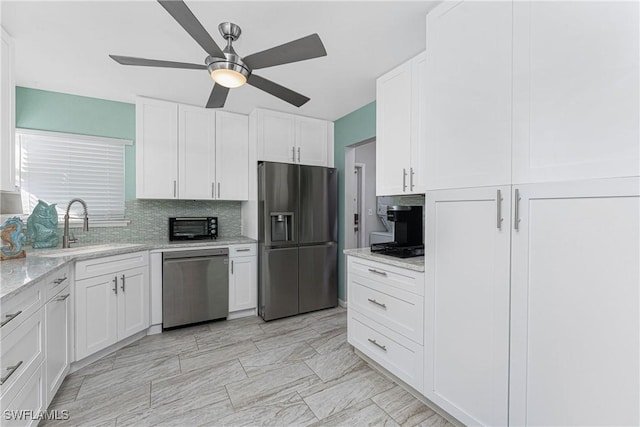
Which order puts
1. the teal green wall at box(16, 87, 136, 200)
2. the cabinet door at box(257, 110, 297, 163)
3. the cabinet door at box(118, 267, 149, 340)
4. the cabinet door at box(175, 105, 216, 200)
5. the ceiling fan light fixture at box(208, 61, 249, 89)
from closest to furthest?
the ceiling fan light fixture at box(208, 61, 249, 89) < the cabinet door at box(118, 267, 149, 340) < the teal green wall at box(16, 87, 136, 200) < the cabinet door at box(175, 105, 216, 200) < the cabinet door at box(257, 110, 297, 163)

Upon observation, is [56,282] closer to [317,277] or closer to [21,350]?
[21,350]

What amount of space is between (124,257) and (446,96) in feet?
9.61

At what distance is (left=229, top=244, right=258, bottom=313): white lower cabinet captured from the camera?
322 centimetres

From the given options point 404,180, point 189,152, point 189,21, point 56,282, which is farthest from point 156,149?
point 404,180

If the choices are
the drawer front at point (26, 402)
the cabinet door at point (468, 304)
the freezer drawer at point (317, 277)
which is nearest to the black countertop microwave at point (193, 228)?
the freezer drawer at point (317, 277)

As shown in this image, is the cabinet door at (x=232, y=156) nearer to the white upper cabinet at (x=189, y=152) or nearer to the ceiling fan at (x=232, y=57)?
the white upper cabinet at (x=189, y=152)

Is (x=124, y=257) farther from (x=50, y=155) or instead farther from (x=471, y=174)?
(x=471, y=174)

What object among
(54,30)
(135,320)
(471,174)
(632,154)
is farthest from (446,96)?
(135,320)

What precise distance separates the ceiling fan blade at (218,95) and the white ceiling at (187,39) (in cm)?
38

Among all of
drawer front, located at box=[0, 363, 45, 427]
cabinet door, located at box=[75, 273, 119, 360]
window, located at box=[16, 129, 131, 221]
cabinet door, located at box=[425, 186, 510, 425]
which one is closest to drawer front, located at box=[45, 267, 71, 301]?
cabinet door, located at box=[75, 273, 119, 360]

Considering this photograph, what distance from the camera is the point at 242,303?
3.28m

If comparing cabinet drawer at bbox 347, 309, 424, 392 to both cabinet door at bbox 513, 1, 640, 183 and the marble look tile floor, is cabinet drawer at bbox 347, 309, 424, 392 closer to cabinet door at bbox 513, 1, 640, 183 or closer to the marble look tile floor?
the marble look tile floor

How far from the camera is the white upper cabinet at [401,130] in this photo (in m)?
2.06

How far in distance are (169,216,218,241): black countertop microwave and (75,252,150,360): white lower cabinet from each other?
47 cm
